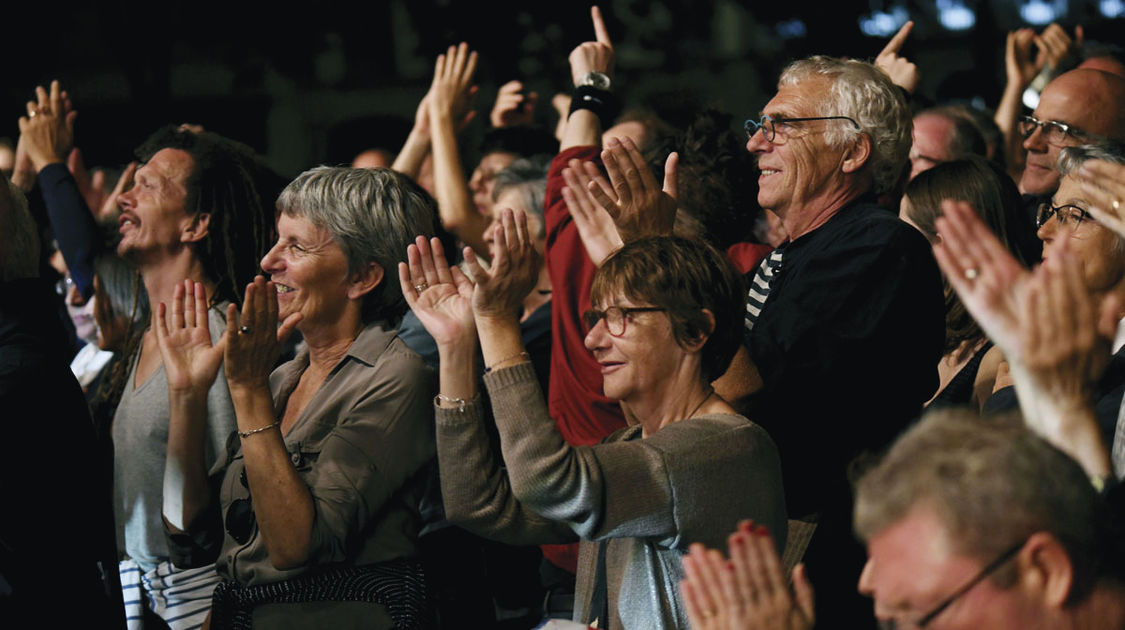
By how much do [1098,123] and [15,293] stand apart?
10.6 ft

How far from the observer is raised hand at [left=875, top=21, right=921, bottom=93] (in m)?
4.12

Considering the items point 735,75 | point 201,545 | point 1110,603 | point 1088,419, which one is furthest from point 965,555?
point 735,75

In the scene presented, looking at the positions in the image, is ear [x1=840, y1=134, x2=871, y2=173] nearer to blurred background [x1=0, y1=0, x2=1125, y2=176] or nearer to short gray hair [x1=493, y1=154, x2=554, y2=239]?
short gray hair [x1=493, y1=154, x2=554, y2=239]

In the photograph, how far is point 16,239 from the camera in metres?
3.56

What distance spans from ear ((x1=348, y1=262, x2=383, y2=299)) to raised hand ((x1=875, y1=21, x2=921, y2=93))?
1.64 metres

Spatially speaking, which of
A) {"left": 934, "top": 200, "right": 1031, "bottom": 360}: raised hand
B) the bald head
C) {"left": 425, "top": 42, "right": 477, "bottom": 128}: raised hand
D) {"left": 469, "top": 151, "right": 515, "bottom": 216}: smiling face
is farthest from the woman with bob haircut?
{"left": 469, "top": 151, "right": 515, "bottom": 216}: smiling face

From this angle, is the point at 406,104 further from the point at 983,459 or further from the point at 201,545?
the point at 983,459

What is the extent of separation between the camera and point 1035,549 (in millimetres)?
1778

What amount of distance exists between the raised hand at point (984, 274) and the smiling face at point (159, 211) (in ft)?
8.35

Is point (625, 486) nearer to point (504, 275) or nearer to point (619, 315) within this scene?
point (619, 315)

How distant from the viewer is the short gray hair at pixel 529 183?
5.00 m

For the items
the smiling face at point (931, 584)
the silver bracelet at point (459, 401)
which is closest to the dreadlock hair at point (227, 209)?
the silver bracelet at point (459, 401)

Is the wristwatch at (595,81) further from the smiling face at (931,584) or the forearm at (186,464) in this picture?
the smiling face at (931,584)

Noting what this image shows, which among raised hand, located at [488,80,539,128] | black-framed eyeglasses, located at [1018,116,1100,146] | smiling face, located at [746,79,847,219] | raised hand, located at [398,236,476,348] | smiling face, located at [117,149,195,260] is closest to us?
raised hand, located at [398,236,476,348]
